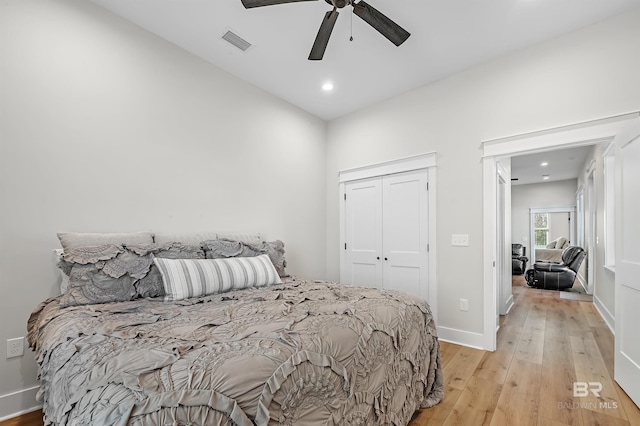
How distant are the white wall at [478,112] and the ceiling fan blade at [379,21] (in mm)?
1463

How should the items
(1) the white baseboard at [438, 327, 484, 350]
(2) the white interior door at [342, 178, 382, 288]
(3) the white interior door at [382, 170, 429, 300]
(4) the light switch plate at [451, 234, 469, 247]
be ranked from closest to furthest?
1. (1) the white baseboard at [438, 327, 484, 350]
2. (4) the light switch plate at [451, 234, 469, 247]
3. (3) the white interior door at [382, 170, 429, 300]
4. (2) the white interior door at [342, 178, 382, 288]

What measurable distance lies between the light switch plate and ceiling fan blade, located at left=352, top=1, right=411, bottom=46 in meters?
2.06

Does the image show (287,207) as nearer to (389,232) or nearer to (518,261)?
(389,232)

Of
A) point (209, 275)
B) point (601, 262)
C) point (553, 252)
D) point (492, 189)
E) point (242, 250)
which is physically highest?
point (492, 189)

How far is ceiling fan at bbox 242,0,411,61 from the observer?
6.34 feet

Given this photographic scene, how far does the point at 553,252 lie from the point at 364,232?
6777 mm

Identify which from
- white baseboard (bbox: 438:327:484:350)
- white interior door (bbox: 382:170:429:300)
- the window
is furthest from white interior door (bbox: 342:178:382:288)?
the window

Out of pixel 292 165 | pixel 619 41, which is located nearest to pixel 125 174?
pixel 292 165

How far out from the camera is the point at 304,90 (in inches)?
146

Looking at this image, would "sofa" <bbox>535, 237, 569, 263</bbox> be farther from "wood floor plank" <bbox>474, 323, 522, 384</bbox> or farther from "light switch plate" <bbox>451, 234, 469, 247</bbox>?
"light switch plate" <bbox>451, 234, 469, 247</bbox>

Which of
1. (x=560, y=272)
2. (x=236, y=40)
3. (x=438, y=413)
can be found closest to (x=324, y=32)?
(x=236, y=40)

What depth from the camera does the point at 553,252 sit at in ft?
25.9

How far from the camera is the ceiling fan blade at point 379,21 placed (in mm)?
1979

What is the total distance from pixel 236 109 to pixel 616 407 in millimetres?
4126
